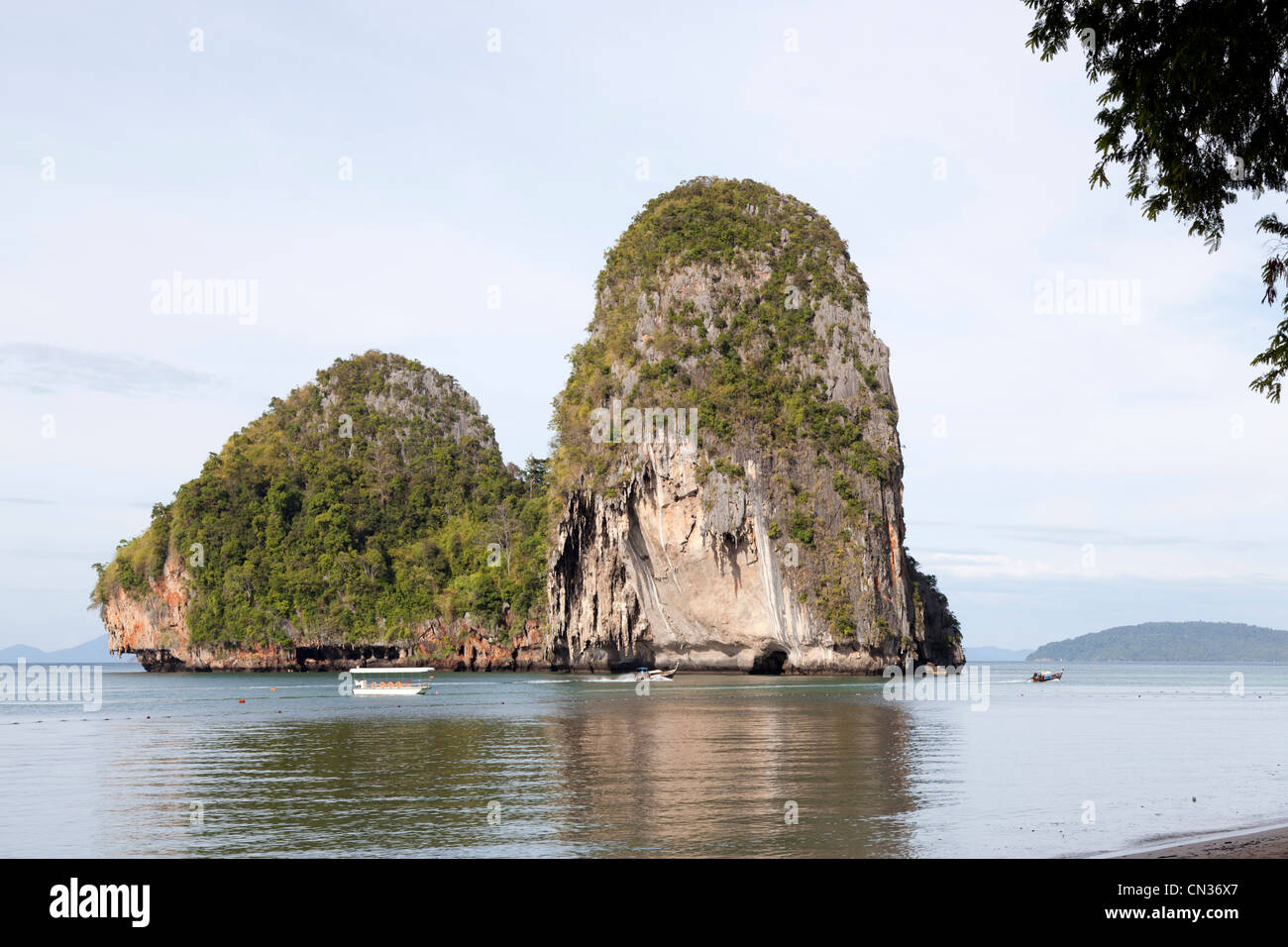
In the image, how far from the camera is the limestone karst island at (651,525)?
84.8 m

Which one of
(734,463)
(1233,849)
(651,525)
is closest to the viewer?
(1233,849)

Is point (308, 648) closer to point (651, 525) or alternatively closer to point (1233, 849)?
point (651, 525)

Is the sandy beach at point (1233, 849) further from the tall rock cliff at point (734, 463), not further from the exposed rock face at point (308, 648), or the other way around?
the exposed rock face at point (308, 648)

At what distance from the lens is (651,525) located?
89250mm

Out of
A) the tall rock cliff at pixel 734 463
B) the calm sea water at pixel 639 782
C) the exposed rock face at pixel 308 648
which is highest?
the tall rock cliff at pixel 734 463

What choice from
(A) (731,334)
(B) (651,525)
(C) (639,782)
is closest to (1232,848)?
(C) (639,782)

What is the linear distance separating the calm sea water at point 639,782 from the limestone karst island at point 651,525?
3309cm

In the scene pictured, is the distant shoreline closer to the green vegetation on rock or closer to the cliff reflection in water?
the cliff reflection in water

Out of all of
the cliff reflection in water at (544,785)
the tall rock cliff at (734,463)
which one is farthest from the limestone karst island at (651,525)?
the cliff reflection in water at (544,785)

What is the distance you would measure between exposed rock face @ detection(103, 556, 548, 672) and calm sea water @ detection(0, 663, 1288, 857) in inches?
2536

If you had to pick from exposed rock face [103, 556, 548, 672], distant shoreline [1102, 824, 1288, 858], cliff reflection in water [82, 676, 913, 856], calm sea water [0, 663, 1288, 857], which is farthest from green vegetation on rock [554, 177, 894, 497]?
distant shoreline [1102, 824, 1288, 858]

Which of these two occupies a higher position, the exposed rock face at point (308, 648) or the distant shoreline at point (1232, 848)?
the distant shoreline at point (1232, 848)

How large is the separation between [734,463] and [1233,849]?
72.0m
